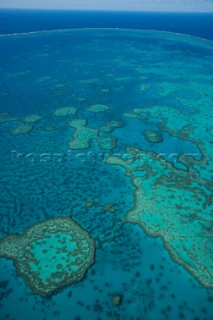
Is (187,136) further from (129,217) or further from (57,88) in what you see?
(57,88)

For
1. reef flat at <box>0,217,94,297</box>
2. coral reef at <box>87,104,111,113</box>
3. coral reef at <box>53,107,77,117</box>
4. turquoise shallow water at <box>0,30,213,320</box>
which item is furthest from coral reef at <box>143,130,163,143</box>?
reef flat at <box>0,217,94,297</box>

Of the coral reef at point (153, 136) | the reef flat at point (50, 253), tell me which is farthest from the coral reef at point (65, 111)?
the reef flat at point (50, 253)

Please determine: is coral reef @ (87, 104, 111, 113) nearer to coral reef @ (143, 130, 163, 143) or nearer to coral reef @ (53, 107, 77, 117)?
coral reef @ (53, 107, 77, 117)

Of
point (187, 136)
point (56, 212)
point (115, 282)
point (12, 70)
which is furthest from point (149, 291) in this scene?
point (12, 70)

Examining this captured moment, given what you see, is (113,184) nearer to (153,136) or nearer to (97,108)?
(153,136)

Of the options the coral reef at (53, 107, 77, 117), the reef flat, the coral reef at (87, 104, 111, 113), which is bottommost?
the reef flat

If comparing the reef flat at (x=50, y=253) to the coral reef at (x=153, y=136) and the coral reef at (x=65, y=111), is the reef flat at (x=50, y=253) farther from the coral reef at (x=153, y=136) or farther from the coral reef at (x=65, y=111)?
the coral reef at (x=65, y=111)
